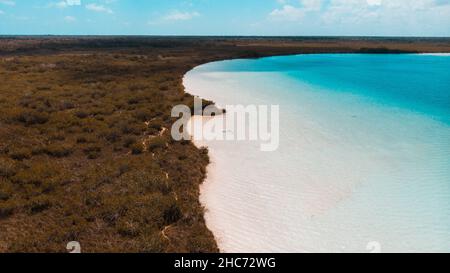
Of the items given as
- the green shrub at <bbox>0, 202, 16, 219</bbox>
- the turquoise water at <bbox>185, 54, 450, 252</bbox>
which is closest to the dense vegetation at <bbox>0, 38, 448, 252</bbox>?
the green shrub at <bbox>0, 202, 16, 219</bbox>

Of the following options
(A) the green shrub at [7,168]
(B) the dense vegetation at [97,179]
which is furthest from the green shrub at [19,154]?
(A) the green shrub at [7,168]

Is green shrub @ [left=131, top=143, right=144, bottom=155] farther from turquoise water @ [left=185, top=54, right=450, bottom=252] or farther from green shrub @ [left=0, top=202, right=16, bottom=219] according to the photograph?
green shrub @ [left=0, top=202, right=16, bottom=219]

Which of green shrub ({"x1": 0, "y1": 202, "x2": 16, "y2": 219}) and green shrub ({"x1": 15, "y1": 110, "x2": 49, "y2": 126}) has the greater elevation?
green shrub ({"x1": 15, "y1": 110, "x2": 49, "y2": 126})

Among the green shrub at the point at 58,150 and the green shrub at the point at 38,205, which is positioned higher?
the green shrub at the point at 58,150

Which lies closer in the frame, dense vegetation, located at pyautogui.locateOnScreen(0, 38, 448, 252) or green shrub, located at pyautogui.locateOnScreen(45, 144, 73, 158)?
dense vegetation, located at pyautogui.locateOnScreen(0, 38, 448, 252)

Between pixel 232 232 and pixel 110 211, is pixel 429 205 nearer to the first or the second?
pixel 232 232

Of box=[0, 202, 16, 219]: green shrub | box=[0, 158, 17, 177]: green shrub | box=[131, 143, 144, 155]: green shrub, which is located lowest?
box=[0, 202, 16, 219]: green shrub

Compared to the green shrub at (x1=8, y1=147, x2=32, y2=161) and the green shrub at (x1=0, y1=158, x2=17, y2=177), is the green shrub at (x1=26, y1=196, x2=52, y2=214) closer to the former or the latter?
the green shrub at (x1=0, y1=158, x2=17, y2=177)

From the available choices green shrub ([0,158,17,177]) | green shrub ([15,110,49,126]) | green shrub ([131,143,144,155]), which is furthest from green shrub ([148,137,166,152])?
green shrub ([15,110,49,126])

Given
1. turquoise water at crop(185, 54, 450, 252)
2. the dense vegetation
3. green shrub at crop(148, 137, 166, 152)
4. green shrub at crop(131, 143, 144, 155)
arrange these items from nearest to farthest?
the dense vegetation
turquoise water at crop(185, 54, 450, 252)
green shrub at crop(131, 143, 144, 155)
green shrub at crop(148, 137, 166, 152)

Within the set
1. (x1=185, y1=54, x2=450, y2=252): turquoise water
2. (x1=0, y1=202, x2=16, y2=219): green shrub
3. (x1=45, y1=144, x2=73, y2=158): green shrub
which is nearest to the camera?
(x1=185, y1=54, x2=450, y2=252): turquoise water

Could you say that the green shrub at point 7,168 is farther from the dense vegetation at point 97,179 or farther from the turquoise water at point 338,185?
the turquoise water at point 338,185

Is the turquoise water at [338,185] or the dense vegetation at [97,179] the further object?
the turquoise water at [338,185]
